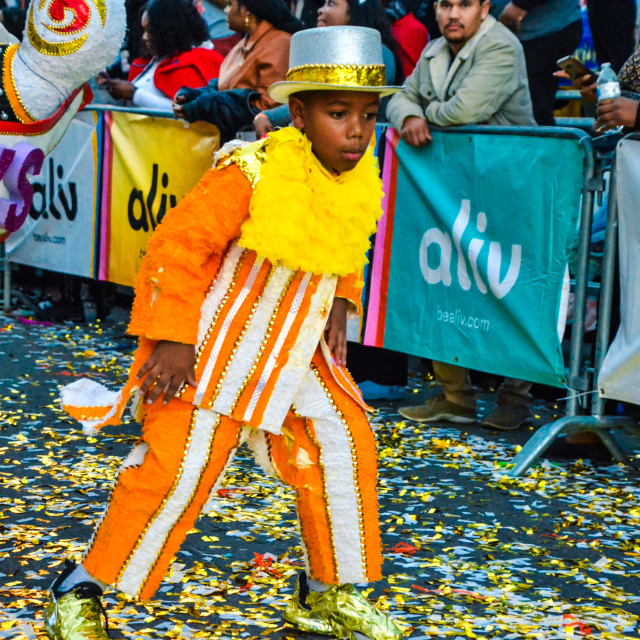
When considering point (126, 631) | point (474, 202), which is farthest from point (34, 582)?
point (474, 202)

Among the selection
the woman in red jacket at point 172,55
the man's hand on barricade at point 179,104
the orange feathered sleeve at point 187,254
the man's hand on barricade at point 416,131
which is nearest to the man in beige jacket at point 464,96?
the man's hand on barricade at point 416,131

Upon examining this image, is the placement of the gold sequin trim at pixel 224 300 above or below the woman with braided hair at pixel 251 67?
below

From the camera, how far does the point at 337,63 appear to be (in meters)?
2.94

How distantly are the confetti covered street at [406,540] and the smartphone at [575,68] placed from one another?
1.83 metres

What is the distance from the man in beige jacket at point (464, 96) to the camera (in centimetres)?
571

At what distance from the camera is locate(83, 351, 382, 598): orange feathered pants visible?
298 cm

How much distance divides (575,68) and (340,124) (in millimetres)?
2658

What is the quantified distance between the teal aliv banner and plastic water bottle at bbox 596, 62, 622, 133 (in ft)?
0.84

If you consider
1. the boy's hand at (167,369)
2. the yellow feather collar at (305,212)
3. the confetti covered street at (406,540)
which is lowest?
the confetti covered street at (406,540)

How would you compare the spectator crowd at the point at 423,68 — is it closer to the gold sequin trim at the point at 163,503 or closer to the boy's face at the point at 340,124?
the boy's face at the point at 340,124

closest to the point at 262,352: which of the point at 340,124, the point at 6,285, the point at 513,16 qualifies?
the point at 340,124

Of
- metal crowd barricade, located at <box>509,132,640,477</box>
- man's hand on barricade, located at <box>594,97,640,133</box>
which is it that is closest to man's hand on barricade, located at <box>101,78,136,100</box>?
metal crowd barricade, located at <box>509,132,640,477</box>

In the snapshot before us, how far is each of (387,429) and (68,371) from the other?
7.37 ft

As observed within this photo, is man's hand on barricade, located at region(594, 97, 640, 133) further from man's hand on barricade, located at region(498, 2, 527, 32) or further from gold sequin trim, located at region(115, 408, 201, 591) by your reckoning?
gold sequin trim, located at region(115, 408, 201, 591)
